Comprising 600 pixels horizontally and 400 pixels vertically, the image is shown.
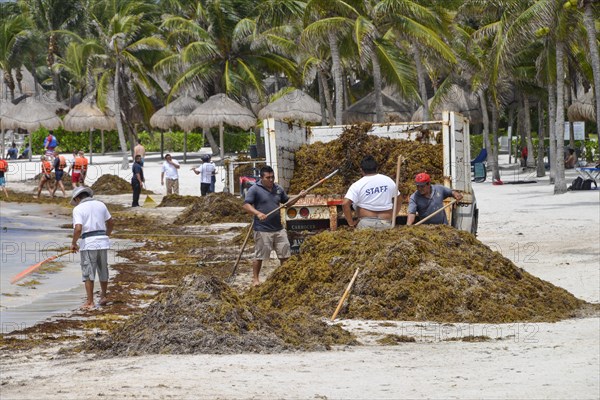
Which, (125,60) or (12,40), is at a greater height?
(12,40)

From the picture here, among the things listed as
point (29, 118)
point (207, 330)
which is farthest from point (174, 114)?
point (207, 330)

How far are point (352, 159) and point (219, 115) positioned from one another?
1211 inches

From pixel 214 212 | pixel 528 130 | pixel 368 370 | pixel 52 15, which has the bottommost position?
pixel 368 370

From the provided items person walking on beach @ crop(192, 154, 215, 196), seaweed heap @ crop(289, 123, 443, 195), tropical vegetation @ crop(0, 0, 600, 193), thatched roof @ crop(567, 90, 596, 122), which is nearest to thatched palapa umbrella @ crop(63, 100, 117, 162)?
tropical vegetation @ crop(0, 0, 600, 193)

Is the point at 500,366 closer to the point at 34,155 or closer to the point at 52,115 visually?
the point at 52,115

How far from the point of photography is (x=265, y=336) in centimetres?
962

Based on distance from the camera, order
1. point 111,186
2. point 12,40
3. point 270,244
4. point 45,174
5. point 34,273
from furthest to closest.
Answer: point 12,40 → point 111,186 → point 45,174 → point 34,273 → point 270,244

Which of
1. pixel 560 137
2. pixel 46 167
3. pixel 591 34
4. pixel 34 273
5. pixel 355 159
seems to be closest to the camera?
pixel 355 159

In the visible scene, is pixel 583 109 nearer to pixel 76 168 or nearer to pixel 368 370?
pixel 76 168

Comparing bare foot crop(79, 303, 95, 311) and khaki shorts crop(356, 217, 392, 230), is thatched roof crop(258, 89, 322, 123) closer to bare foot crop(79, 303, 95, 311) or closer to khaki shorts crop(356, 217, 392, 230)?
khaki shorts crop(356, 217, 392, 230)

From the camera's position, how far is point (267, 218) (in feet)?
46.3

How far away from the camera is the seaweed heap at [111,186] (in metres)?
38.0

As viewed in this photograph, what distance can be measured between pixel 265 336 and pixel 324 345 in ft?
1.73

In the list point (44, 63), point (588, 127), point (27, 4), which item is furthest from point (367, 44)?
point (44, 63)
